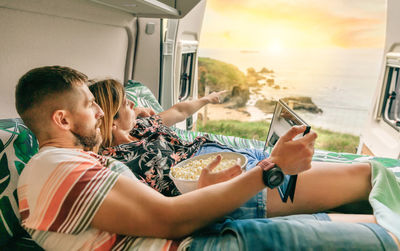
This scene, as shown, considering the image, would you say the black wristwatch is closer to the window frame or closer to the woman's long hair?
the woman's long hair

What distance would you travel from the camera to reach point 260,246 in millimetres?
798

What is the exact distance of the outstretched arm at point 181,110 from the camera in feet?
6.61

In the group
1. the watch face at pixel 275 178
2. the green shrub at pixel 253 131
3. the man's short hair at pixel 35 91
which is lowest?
the green shrub at pixel 253 131

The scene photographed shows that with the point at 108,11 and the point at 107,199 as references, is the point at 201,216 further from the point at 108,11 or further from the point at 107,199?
the point at 108,11

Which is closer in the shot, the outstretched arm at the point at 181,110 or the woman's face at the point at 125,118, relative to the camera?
the woman's face at the point at 125,118

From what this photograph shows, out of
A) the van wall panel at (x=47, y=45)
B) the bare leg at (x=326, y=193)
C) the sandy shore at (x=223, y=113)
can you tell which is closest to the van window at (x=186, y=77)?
the van wall panel at (x=47, y=45)

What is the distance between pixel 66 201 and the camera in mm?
770

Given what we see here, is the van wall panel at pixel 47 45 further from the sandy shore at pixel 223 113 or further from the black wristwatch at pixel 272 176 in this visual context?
the sandy shore at pixel 223 113

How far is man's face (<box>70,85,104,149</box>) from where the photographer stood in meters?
1.00

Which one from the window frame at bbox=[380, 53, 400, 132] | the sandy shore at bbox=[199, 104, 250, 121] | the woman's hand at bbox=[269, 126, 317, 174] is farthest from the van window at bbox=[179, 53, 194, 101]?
the woman's hand at bbox=[269, 126, 317, 174]

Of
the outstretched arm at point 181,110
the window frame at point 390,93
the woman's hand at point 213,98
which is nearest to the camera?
the outstretched arm at point 181,110

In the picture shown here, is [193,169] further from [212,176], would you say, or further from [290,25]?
[290,25]

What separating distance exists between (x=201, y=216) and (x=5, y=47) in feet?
3.84

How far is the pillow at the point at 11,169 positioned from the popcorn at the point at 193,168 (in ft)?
1.88
